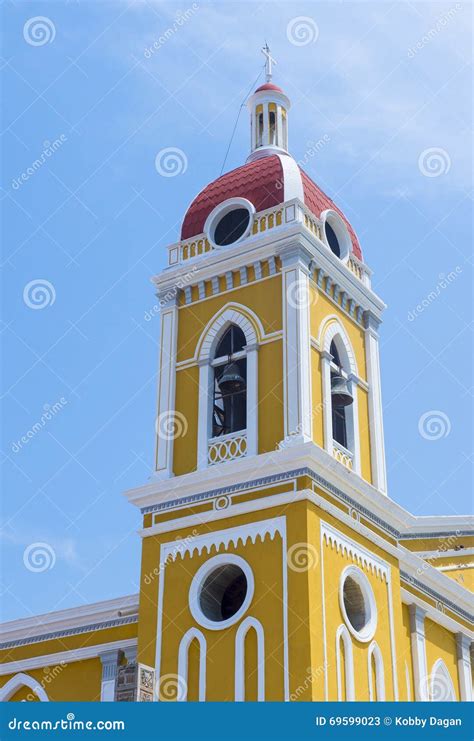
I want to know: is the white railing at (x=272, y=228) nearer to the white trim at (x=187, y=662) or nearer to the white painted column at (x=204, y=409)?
the white painted column at (x=204, y=409)

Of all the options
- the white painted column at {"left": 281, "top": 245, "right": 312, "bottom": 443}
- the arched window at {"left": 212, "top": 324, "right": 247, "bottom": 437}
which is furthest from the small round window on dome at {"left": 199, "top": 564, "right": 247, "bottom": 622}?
the arched window at {"left": 212, "top": 324, "right": 247, "bottom": 437}

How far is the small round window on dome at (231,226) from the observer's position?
19672 millimetres

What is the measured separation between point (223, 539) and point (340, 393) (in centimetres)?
323

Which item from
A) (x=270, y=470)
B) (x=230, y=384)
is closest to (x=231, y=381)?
(x=230, y=384)

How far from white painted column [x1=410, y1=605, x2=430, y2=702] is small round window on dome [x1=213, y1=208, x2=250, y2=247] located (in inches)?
266

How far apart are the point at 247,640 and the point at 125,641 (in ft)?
9.34

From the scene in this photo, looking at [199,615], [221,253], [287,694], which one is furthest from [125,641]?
[221,253]

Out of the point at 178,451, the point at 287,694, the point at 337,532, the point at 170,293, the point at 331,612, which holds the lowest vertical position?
the point at 287,694

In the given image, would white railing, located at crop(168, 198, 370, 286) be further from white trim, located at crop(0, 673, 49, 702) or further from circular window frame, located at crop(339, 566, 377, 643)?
white trim, located at crop(0, 673, 49, 702)

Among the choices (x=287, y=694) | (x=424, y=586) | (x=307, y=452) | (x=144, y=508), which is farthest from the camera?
(x=424, y=586)

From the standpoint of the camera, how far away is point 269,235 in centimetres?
1880

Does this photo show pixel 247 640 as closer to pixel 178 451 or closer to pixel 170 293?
pixel 178 451

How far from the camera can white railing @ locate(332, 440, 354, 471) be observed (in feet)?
59.1

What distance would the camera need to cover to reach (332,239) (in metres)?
20.3
